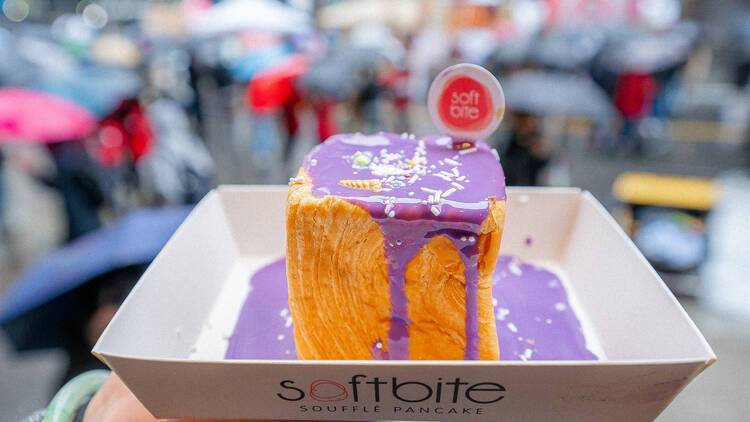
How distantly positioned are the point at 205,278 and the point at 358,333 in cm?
58

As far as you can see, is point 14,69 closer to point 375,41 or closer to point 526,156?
point 375,41

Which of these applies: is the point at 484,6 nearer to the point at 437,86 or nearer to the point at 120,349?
the point at 437,86

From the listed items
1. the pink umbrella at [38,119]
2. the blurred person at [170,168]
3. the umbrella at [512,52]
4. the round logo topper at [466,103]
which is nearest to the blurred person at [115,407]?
the round logo topper at [466,103]

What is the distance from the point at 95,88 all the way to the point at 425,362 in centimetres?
408

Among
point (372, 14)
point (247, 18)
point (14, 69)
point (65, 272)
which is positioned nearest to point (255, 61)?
point (247, 18)

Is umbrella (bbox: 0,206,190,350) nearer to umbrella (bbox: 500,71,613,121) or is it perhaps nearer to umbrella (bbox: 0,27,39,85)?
umbrella (bbox: 500,71,613,121)

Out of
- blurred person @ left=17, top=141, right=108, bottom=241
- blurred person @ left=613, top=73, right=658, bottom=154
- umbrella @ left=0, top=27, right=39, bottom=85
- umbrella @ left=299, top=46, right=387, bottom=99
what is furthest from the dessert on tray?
blurred person @ left=613, top=73, right=658, bottom=154

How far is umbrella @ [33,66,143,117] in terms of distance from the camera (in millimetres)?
3768

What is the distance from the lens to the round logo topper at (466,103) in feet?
4.41

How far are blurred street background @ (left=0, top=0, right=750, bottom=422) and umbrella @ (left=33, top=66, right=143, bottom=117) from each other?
24 millimetres

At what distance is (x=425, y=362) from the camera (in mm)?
917

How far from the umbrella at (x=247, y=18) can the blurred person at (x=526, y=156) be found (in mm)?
3544

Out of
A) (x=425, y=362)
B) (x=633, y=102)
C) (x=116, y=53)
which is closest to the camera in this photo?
(x=425, y=362)

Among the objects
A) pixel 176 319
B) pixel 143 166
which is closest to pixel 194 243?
Result: pixel 176 319
